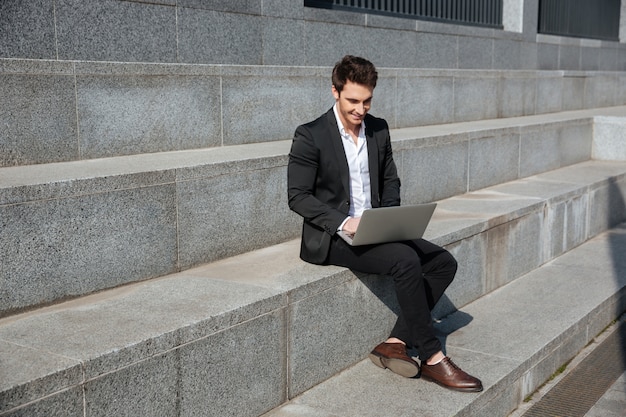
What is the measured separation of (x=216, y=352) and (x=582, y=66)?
44.2 feet

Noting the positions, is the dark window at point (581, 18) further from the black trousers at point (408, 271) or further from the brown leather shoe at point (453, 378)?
the brown leather shoe at point (453, 378)

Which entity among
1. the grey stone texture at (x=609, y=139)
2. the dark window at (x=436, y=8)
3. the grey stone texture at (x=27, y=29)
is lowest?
the grey stone texture at (x=609, y=139)

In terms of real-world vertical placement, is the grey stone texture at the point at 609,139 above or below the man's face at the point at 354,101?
below

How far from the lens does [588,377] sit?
6.00 metres

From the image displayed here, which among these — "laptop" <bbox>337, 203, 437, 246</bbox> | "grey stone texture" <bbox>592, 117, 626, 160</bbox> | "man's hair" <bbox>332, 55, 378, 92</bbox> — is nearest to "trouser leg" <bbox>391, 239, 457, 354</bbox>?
"laptop" <bbox>337, 203, 437, 246</bbox>

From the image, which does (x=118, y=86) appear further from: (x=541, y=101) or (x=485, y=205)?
(x=541, y=101)

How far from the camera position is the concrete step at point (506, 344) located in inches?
186

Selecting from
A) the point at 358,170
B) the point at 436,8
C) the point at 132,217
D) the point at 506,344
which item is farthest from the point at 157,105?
the point at 436,8

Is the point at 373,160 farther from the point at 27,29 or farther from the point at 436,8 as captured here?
the point at 436,8

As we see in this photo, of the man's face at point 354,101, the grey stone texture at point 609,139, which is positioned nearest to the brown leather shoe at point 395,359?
the man's face at point 354,101

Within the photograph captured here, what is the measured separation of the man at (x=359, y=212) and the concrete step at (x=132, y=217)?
0.57 m

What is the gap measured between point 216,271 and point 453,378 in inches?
59.7

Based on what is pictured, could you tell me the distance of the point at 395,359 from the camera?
16.8ft

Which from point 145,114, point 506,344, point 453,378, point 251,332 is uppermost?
point 145,114
